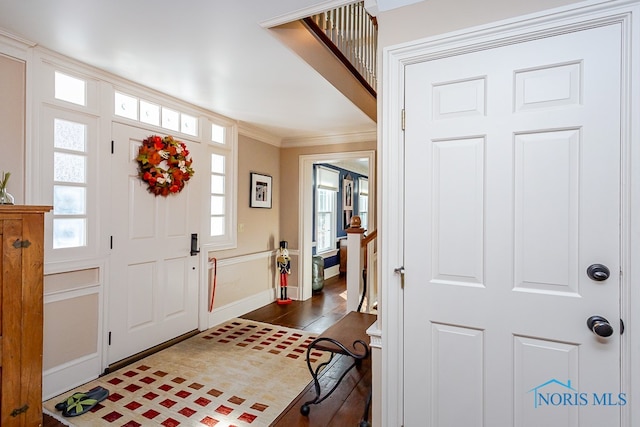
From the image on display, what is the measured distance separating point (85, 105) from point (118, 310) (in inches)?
65.4

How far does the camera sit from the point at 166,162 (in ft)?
10.3

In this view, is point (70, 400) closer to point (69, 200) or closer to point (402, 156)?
point (69, 200)

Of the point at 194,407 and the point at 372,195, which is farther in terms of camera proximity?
the point at 372,195

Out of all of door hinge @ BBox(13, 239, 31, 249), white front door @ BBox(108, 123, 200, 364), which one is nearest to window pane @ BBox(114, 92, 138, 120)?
white front door @ BBox(108, 123, 200, 364)

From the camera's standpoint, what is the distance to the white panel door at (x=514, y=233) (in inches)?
47.5

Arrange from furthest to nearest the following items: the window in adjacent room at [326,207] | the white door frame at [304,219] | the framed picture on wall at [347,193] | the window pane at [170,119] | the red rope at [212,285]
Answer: the framed picture on wall at [347,193] < the window in adjacent room at [326,207] < the white door frame at [304,219] < the red rope at [212,285] < the window pane at [170,119]

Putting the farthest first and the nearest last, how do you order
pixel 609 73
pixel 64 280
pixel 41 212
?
pixel 64 280 < pixel 41 212 < pixel 609 73

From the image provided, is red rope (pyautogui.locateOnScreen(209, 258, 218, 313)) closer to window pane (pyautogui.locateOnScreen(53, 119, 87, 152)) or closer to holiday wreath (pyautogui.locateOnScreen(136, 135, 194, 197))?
holiday wreath (pyautogui.locateOnScreen(136, 135, 194, 197))

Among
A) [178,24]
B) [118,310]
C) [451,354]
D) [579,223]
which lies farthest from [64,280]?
[579,223]

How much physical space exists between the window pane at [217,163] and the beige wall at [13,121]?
70.3 inches

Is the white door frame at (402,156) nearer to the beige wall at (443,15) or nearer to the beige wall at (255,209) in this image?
the beige wall at (443,15)

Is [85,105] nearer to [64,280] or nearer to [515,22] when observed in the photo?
[64,280]

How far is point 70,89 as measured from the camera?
2.51m

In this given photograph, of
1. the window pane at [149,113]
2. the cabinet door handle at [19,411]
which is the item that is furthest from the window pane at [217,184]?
the cabinet door handle at [19,411]
